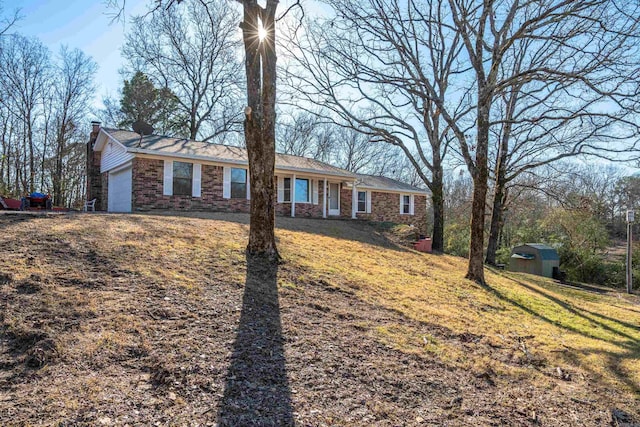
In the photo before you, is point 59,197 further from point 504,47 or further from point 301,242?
point 504,47

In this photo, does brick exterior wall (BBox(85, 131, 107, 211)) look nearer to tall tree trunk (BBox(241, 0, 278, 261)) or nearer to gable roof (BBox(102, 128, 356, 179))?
gable roof (BBox(102, 128, 356, 179))

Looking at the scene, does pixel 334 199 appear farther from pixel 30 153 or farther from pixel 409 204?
pixel 30 153

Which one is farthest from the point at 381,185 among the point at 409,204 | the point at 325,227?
the point at 325,227

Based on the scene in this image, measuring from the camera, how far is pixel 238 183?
13719mm

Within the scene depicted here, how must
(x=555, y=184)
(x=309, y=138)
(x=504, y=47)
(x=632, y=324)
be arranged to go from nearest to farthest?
(x=632, y=324) → (x=504, y=47) → (x=555, y=184) → (x=309, y=138)

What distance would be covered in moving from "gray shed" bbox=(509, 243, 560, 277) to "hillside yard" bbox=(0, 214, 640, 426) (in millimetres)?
10175

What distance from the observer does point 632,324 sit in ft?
20.4

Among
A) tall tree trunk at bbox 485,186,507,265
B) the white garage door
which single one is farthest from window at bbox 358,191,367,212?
the white garage door

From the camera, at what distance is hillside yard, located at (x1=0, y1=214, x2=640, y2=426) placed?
6.97 ft

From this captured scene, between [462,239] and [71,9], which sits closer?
[71,9]

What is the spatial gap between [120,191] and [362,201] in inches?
440

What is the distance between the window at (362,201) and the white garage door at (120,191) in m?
10.8

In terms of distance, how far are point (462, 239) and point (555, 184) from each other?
9657mm

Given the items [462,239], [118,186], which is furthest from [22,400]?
[462,239]
